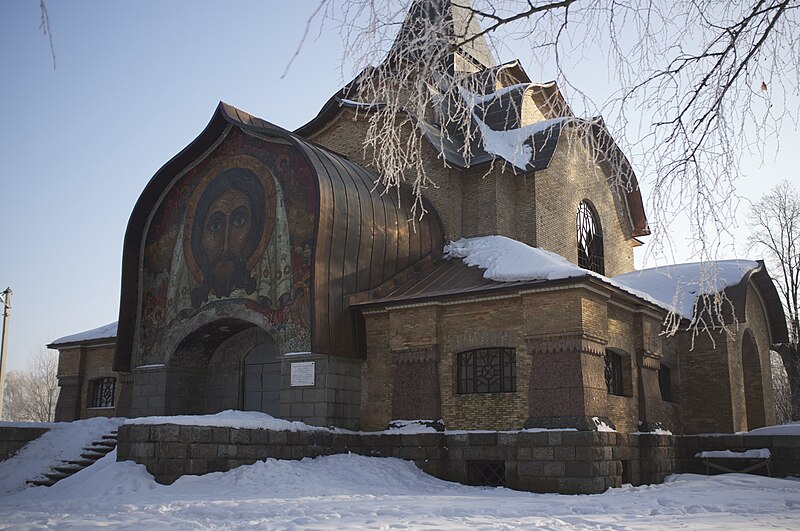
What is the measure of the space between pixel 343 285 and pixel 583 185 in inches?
350

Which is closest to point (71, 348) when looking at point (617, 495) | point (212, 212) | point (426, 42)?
point (212, 212)

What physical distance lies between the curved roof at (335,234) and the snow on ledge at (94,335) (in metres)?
3.88

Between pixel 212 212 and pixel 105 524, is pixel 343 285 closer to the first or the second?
pixel 212 212

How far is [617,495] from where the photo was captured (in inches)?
471

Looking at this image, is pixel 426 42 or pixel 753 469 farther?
pixel 753 469

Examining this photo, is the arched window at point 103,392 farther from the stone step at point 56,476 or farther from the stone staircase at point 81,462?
the stone step at point 56,476

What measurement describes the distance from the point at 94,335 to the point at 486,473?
518 inches

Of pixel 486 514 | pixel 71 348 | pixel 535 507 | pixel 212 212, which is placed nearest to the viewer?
pixel 486 514

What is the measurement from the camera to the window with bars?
1442 cm

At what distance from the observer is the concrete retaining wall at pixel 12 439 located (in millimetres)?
15698

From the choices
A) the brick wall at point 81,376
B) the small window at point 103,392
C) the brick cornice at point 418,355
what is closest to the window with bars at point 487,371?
the brick cornice at point 418,355

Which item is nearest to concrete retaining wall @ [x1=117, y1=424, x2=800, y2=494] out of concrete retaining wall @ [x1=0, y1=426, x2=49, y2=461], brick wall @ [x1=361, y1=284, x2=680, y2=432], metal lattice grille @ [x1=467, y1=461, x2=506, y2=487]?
metal lattice grille @ [x1=467, y1=461, x2=506, y2=487]

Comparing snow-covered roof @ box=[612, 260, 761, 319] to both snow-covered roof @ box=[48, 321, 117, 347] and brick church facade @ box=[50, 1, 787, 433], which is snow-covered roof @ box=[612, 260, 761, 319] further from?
snow-covered roof @ box=[48, 321, 117, 347]

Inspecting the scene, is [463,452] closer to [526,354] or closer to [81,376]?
[526,354]
